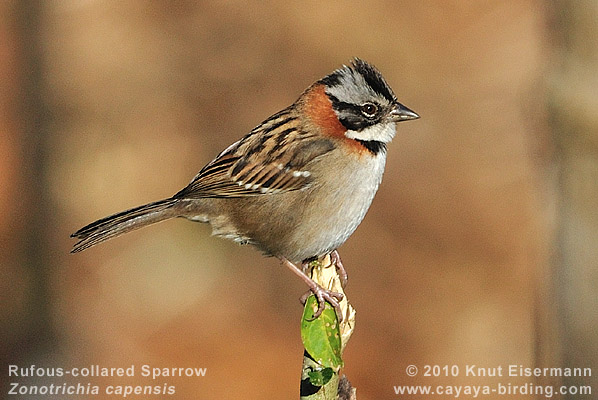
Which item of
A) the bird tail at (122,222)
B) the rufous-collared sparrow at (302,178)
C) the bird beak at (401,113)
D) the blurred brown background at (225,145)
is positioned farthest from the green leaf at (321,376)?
the blurred brown background at (225,145)

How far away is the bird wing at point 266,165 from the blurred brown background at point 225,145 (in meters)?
3.13

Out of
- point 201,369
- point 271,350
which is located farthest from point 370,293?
point 201,369

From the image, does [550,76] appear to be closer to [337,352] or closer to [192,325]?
[192,325]

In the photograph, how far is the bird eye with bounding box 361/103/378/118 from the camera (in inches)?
162

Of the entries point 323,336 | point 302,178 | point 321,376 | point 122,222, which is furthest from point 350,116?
point 321,376

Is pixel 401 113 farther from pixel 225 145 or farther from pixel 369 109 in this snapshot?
pixel 225 145

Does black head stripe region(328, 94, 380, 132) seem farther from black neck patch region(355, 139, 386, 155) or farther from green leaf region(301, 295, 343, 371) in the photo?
green leaf region(301, 295, 343, 371)

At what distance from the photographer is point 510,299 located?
7641 mm

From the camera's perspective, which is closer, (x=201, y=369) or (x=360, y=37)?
(x=201, y=369)

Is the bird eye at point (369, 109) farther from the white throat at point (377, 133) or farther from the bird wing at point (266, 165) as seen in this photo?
the bird wing at point (266, 165)

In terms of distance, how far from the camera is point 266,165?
4.33 meters

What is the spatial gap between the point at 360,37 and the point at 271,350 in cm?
294

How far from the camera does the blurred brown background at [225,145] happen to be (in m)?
7.50

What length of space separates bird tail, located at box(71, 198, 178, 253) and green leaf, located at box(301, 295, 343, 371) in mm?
1481
